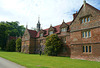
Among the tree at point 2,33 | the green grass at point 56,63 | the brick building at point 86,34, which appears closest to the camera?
the green grass at point 56,63

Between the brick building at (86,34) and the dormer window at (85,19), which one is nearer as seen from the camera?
the brick building at (86,34)

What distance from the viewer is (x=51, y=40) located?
27297mm

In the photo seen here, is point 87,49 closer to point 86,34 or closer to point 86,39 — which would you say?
point 86,39

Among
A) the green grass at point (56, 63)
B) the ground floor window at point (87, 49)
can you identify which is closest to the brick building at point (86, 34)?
the ground floor window at point (87, 49)

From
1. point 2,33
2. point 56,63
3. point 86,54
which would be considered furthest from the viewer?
point 2,33

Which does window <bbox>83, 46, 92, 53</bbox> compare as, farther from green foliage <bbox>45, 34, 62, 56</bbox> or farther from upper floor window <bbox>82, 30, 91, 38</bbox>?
green foliage <bbox>45, 34, 62, 56</bbox>

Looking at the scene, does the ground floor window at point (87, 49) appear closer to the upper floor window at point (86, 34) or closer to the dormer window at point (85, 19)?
the upper floor window at point (86, 34)

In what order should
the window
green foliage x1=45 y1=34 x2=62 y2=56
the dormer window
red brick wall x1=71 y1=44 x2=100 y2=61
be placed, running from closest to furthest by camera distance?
red brick wall x1=71 y1=44 x2=100 y2=61
the window
the dormer window
green foliage x1=45 y1=34 x2=62 y2=56

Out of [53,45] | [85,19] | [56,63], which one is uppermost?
[85,19]

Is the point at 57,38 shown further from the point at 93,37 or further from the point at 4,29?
the point at 4,29

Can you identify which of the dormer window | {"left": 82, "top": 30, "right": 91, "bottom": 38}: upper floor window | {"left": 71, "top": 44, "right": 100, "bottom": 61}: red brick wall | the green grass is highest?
the dormer window

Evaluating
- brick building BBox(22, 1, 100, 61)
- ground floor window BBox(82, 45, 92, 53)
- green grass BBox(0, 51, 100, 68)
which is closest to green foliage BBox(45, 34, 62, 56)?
brick building BBox(22, 1, 100, 61)

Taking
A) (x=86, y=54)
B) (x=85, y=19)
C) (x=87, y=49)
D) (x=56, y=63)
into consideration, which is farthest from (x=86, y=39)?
(x=56, y=63)

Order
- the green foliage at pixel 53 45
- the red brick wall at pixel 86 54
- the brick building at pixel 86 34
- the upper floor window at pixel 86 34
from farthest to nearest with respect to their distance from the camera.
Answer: the green foliage at pixel 53 45
the upper floor window at pixel 86 34
the brick building at pixel 86 34
the red brick wall at pixel 86 54
